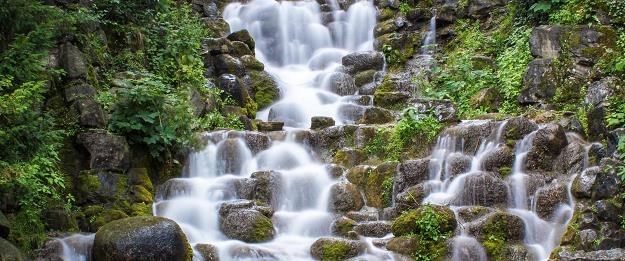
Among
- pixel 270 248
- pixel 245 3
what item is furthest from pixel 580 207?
pixel 245 3

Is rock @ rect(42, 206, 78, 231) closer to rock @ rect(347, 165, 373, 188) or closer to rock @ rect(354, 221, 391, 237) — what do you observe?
rock @ rect(354, 221, 391, 237)

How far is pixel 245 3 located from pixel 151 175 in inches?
495

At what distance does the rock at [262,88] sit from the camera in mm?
16422

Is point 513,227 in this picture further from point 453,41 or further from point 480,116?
point 453,41

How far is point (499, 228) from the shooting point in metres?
9.02

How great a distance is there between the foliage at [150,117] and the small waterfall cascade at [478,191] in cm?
492

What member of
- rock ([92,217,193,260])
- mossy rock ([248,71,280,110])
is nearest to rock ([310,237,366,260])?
rock ([92,217,193,260])

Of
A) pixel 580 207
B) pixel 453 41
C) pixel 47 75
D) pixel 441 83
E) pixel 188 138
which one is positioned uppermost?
pixel 453 41

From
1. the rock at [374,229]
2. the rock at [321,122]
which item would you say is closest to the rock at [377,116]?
the rock at [321,122]

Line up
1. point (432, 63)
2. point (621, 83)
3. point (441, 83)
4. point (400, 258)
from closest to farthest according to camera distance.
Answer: point (400, 258) → point (621, 83) → point (441, 83) → point (432, 63)

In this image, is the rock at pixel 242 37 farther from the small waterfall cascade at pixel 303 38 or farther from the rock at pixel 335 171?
the rock at pixel 335 171

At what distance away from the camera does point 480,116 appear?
1273 cm

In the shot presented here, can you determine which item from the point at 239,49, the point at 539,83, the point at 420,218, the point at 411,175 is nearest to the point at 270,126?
the point at 239,49

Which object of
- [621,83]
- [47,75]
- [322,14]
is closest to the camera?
[47,75]
